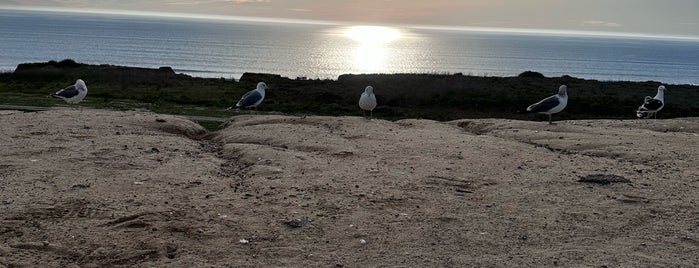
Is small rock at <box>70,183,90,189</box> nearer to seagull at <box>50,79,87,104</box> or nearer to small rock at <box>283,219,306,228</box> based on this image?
small rock at <box>283,219,306,228</box>

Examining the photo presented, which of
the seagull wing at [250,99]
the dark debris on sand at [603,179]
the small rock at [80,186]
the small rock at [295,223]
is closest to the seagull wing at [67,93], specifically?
the seagull wing at [250,99]

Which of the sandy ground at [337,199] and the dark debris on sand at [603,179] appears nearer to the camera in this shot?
the sandy ground at [337,199]

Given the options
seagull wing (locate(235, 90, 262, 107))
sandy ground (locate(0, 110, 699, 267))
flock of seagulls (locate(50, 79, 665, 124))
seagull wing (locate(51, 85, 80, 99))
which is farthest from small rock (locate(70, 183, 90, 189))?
seagull wing (locate(51, 85, 80, 99))

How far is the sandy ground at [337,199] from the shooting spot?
28.6 feet

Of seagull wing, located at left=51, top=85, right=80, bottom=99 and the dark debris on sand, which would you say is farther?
seagull wing, located at left=51, top=85, right=80, bottom=99

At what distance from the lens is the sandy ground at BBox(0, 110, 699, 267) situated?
8.72 meters

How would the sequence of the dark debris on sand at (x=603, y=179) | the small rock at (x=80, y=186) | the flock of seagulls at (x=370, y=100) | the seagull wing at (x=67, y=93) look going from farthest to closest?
the seagull wing at (x=67, y=93), the flock of seagulls at (x=370, y=100), the dark debris on sand at (x=603, y=179), the small rock at (x=80, y=186)

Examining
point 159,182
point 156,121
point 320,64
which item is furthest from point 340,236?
point 320,64

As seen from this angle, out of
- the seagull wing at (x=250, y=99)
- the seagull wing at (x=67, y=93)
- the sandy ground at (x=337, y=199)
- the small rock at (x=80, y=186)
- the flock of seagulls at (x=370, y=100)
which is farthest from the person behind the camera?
the seagull wing at (x=250, y=99)

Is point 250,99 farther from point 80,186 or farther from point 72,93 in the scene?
point 80,186

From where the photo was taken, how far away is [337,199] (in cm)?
1117

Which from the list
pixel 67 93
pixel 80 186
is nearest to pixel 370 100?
pixel 67 93

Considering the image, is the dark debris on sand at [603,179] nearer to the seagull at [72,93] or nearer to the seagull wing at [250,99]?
the seagull wing at [250,99]

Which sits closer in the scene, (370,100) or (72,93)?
(370,100)
